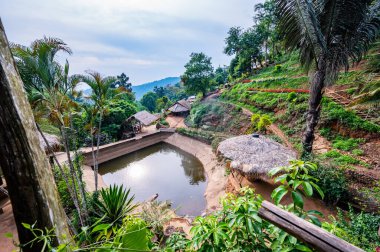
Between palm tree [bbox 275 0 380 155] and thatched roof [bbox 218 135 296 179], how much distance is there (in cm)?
217

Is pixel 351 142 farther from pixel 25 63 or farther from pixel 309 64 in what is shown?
pixel 25 63

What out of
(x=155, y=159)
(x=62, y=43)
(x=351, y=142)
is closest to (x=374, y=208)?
(x=351, y=142)

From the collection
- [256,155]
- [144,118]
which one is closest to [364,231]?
[256,155]

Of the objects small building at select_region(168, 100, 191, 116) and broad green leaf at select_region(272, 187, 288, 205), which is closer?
broad green leaf at select_region(272, 187, 288, 205)

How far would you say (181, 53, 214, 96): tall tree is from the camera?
70.1 ft

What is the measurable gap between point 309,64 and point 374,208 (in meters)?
4.68

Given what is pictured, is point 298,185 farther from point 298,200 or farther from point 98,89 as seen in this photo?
point 98,89

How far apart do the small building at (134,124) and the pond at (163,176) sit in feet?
8.21

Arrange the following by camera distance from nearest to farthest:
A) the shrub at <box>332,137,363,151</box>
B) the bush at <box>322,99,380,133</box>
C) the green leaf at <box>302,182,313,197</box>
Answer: the green leaf at <box>302,182,313,197</box>, the shrub at <box>332,137,363,151</box>, the bush at <box>322,99,380,133</box>

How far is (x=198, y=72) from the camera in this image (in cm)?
2167

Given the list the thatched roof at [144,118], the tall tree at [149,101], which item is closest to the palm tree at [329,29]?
the thatched roof at [144,118]

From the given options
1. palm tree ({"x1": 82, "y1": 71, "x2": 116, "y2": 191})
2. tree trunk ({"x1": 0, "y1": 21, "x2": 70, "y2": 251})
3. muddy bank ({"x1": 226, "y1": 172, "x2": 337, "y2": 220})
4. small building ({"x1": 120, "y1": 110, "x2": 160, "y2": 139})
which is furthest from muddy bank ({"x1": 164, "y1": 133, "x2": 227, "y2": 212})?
tree trunk ({"x1": 0, "y1": 21, "x2": 70, "y2": 251})

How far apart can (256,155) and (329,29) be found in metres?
4.70

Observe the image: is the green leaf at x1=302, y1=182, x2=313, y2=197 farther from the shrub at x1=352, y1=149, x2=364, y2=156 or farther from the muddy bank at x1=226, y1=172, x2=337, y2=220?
the shrub at x1=352, y1=149, x2=364, y2=156
